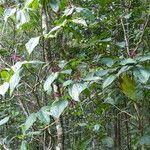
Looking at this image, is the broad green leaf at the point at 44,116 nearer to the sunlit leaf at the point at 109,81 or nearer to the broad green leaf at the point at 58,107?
the broad green leaf at the point at 58,107

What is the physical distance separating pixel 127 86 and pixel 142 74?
0.23 meters

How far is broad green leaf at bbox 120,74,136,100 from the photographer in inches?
53.6

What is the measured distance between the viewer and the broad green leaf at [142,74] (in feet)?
3.72

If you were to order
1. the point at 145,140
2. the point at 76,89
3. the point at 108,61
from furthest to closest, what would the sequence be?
1. the point at 145,140
2. the point at 108,61
3. the point at 76,89

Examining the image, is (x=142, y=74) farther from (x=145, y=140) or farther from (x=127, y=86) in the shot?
(x=145, y=140)

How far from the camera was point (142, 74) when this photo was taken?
1.14 metres

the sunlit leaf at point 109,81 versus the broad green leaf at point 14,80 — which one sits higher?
the broad green leaf at point 14,80

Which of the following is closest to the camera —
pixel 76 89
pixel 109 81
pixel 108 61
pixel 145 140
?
pixel 76 89

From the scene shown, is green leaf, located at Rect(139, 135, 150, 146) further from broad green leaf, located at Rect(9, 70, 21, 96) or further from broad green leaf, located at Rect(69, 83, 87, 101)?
broad green leaf, located at Rect(9, 70, 21, 96)

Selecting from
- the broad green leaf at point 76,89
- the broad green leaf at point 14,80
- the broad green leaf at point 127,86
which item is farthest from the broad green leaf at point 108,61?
the broad green leaf at point 14,80

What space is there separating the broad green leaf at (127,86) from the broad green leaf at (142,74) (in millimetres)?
209

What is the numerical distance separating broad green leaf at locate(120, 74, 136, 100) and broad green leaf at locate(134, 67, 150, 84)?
0.68ft

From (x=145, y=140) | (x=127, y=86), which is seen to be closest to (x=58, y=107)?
(x=127, y=86)

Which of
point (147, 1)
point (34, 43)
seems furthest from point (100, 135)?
point (34, 43)
